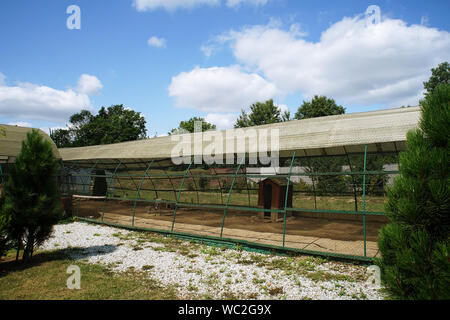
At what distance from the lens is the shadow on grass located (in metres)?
6.19

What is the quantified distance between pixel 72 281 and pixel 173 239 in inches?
149

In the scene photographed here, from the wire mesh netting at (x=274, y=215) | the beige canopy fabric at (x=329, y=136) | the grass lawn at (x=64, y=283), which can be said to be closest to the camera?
the grass lawn at (x=64, y=283)

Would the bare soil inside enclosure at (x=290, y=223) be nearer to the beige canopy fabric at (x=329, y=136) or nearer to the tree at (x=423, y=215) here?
the beige canopy fabric at (x=329, y=136)

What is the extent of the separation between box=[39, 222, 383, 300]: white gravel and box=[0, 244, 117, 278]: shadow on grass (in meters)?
0.03

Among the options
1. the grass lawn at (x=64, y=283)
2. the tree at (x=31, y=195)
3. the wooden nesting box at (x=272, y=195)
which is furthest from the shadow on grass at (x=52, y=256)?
the wooden nesting box at (x=272, y=195)

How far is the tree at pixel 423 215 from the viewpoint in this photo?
2152 millimetres

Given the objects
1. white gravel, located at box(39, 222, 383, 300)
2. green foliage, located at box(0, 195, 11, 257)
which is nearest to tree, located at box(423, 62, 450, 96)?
white gravel, located at box(39, 222, 383, 300)

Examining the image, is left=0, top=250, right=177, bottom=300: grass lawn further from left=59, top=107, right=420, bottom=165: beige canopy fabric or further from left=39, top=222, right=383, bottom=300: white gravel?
left=59, top=107, right=420, bottom=165: beige canopy fabric

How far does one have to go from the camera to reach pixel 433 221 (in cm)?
227

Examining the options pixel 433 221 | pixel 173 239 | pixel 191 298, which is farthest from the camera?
pixel 173 239

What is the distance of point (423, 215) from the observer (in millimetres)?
2291

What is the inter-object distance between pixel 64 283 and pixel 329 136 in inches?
294
